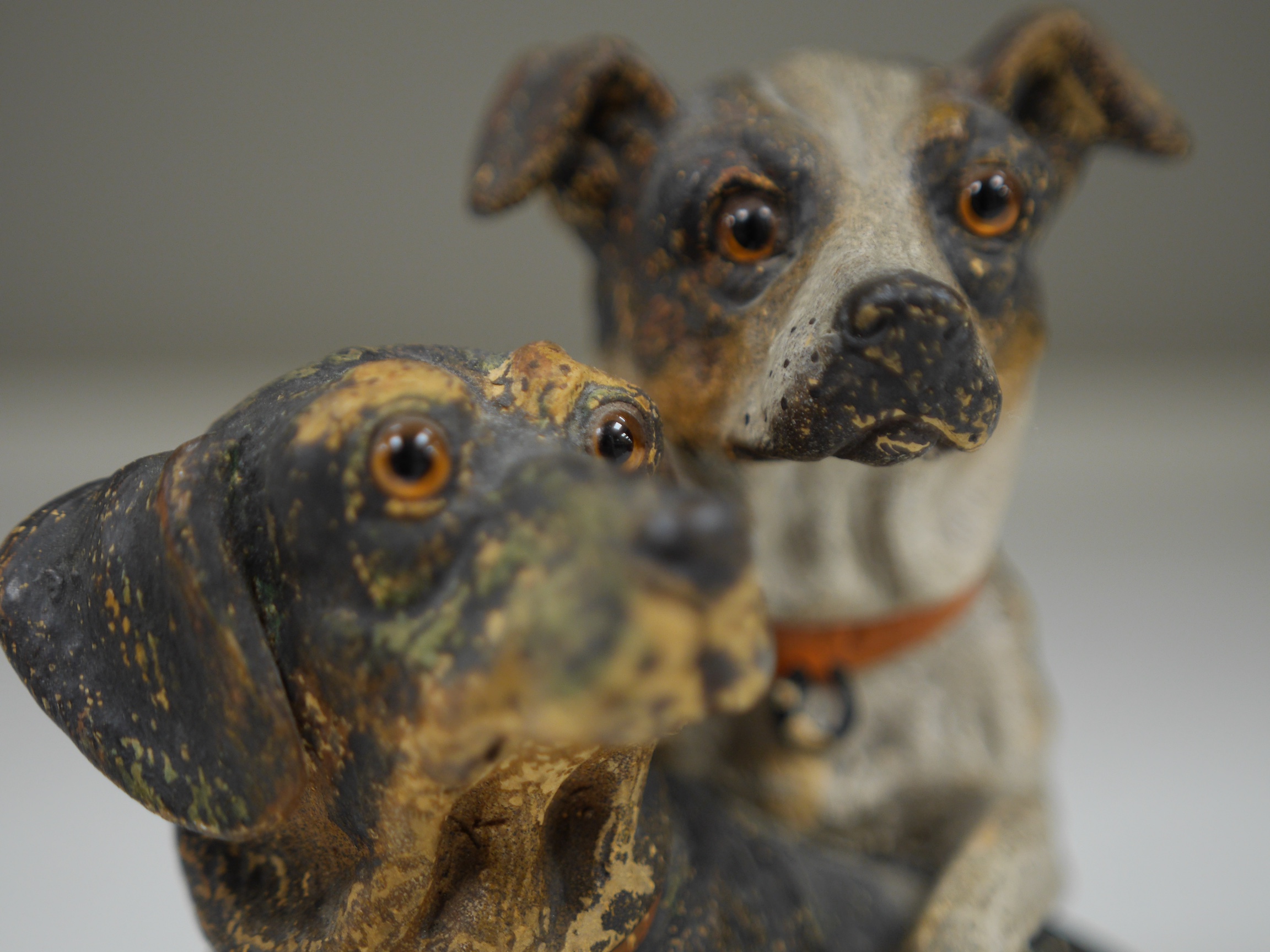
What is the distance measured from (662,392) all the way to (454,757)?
444 mm

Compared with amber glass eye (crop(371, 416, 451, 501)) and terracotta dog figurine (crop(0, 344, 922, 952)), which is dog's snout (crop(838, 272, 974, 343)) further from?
amber glass eye (crop(371, 416, 451, 501))

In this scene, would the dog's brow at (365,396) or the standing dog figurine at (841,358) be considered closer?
the dog's brow at (365,396)

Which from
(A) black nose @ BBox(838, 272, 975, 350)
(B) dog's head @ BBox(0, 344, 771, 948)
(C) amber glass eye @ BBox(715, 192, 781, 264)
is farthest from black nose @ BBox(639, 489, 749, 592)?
(C) amber glass eye @ BBox(715, 192, 781, 264)

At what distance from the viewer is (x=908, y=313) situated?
732 millimetres

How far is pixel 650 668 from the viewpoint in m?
0.53

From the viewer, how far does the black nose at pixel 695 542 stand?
53 centimetres

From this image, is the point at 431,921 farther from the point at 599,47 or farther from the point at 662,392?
the point at 599,47

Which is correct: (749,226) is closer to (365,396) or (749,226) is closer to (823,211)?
(823,211)

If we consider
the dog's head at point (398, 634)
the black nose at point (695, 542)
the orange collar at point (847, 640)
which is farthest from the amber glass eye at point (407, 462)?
the orange collar at point (847, 640)

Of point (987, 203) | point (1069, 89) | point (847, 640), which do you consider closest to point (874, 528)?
point (847, 640)

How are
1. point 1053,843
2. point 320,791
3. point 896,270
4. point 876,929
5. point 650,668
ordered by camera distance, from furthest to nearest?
point 1053,843 < point 876,929 < point 896,270 < point 320,791 < point 650,668

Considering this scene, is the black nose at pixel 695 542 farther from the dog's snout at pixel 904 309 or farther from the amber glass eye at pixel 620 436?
the dog's snout at pixel 904 309

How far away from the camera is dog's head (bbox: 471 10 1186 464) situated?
2.53 ft

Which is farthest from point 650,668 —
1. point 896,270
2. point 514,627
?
point 896,270
